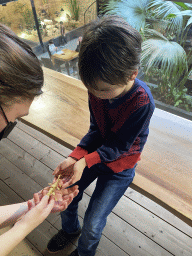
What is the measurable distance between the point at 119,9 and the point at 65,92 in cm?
100

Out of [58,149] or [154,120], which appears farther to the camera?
[58,149]

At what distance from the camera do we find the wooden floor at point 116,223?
144 cm

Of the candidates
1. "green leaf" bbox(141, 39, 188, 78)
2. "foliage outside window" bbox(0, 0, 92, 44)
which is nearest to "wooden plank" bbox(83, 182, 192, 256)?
"green leaf" bbox(141, 39, 188, 78)

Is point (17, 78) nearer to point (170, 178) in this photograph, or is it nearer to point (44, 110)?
point (170, 178)

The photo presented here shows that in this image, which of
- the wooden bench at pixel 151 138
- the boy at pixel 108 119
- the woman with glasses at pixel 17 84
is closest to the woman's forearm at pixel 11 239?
the woman with glasses at pixel 17 84

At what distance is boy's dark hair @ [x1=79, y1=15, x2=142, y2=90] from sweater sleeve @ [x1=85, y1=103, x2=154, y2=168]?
245 mm

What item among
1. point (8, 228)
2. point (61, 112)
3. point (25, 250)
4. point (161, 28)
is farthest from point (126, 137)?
point (161, 28)

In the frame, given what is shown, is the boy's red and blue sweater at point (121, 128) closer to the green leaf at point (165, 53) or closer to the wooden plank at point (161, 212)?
the wooden plank at point (161, 212)

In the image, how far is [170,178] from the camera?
118 centimetres

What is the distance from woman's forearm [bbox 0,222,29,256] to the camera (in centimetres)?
73

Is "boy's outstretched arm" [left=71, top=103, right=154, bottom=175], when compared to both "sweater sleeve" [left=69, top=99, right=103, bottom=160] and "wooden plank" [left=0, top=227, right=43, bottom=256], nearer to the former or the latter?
"sweater sleeve" [left=69, top=99, right=103, bottom=160]

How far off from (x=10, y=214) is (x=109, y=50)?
0.97 m

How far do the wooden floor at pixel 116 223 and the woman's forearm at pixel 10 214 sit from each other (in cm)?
59

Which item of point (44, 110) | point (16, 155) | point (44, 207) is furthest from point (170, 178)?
point (16, 155)
